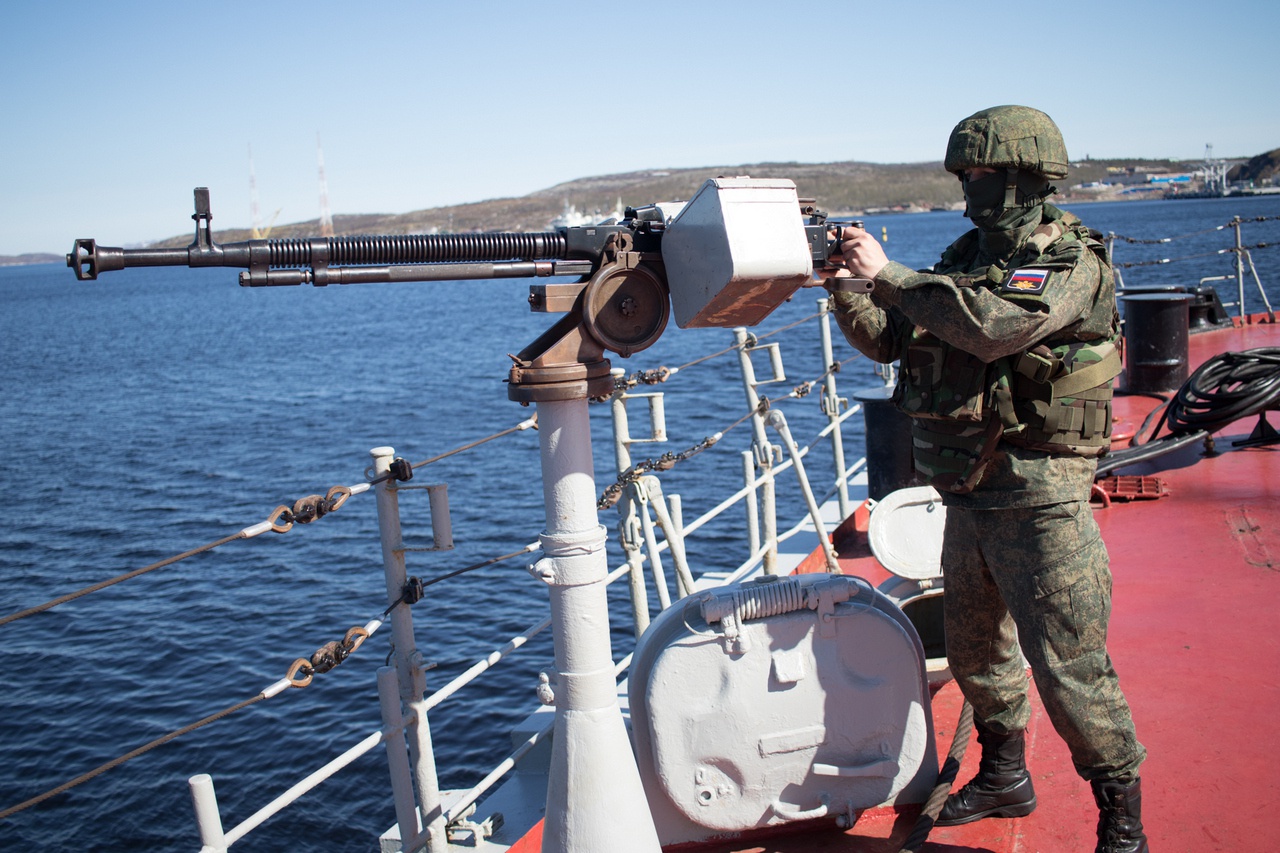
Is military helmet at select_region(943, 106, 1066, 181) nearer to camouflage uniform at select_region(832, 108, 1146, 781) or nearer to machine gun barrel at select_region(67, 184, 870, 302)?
camouflage uniform at select_region(832, 108, 1146, 781)

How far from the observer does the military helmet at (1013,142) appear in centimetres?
291

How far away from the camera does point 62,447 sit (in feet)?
80.4

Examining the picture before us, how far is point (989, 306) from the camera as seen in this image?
2.68 metres

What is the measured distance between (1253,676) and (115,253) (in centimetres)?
391

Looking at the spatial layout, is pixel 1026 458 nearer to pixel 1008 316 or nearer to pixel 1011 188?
pixel 1008 316

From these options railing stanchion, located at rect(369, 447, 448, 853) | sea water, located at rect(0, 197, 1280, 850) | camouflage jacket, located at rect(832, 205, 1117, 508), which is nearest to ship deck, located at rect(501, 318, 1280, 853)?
railing stanchion, located at rect(369, 447, 448, 853)

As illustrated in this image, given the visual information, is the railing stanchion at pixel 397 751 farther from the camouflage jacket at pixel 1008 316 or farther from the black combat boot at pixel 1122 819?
the black combat boot at pixel 1122 819

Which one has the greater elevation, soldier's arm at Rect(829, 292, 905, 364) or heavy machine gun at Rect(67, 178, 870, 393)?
heavy machine gun at Rect(67, 178, 870, 393)

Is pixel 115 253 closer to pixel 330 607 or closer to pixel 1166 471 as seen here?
pixel 1166 471

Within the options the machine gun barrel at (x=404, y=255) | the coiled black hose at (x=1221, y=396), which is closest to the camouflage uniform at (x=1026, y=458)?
the machine gun barrel at (x=404, y=255)

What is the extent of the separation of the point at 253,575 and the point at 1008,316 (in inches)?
Answer: 537

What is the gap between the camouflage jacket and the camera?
8.86 feet

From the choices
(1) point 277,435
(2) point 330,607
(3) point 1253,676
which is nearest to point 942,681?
(3) point 1253,676

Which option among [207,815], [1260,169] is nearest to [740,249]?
[207,815]
